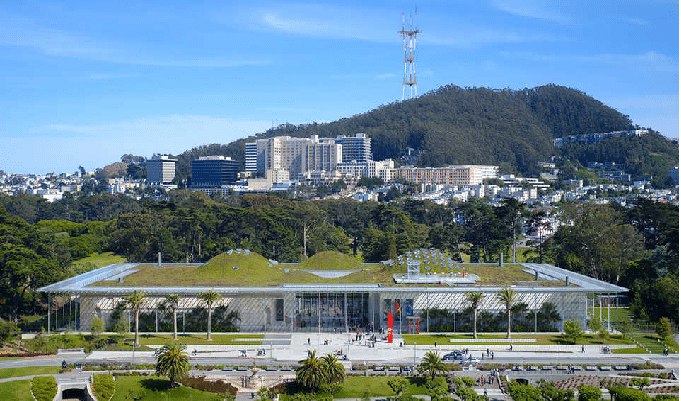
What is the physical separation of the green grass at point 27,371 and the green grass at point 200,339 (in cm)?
608

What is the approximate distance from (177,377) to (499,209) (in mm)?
50455

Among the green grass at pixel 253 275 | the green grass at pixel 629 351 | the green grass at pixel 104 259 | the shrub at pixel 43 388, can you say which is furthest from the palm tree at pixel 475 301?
the green grass at pixel 104 259

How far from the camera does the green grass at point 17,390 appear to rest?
3422cm

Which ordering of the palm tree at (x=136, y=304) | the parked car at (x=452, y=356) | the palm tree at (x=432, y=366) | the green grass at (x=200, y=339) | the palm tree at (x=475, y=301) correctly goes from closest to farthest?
the palm tree at (x=432, y=366)
the parked car at (x=452, y=356)
the palm tree at (x=136, y=304)
the green grass at (x=200, y=339)
the palm tree at (x=475, y=301)

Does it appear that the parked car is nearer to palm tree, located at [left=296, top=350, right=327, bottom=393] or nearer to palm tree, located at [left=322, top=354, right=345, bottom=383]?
palm tree, located at [left=322, top=354, right=345, bottom=383]

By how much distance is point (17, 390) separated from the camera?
114 feet

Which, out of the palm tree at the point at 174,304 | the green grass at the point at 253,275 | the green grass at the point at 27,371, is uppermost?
the green grass at the point at 253,275

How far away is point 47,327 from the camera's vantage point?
46250mm

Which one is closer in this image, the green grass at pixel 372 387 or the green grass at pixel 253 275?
the green grass at pixel 372 387

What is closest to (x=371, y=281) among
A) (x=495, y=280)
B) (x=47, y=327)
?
(x=495, y=280)

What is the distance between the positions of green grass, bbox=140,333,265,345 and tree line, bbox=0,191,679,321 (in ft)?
42.4

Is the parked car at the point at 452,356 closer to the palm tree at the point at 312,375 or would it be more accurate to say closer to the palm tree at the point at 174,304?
the palm tree at the point at 312,375

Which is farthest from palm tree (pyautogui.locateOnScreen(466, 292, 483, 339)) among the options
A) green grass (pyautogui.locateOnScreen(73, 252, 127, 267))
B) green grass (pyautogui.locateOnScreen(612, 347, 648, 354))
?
green grass (pyautogui.locateOnScreen(73, 252, 127, 267))

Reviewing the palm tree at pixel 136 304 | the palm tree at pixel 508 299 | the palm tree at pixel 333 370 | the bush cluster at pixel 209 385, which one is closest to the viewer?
the palm tree at pixel 333 370
